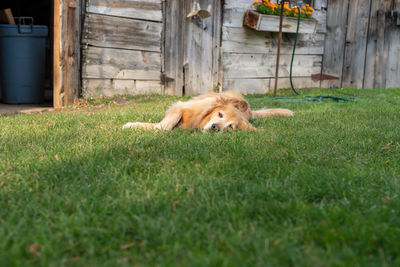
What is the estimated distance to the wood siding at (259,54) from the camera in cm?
692

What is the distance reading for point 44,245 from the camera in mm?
1225

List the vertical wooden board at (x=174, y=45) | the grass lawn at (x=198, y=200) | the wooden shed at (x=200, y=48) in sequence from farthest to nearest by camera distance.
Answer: the vertical wooden board at (x=174, y=45) → the wooden shed at (x=200, y=48) → the grass lawn at (x=198, y=200)

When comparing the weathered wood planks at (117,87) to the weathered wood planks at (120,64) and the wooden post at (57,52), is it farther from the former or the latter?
the wooden post at (57,52)

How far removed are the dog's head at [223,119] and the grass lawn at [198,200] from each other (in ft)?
0.80

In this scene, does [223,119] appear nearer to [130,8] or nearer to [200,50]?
[130,8]

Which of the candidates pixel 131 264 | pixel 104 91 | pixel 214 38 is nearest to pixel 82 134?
pixel 131 264

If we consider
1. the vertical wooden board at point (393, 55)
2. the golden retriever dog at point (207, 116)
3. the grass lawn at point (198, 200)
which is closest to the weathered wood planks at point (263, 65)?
the vertical wooden board at point (393, 55)

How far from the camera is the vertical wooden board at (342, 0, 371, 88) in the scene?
8.61 m

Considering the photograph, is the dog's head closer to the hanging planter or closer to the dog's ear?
the dog's ear

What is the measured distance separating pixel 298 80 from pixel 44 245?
740 centimetres

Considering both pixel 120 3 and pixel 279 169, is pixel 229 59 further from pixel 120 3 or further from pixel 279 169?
pixel 279 169

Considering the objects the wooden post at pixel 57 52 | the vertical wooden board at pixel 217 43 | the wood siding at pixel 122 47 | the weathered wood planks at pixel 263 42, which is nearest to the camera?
the wooden post at pixel 57 52

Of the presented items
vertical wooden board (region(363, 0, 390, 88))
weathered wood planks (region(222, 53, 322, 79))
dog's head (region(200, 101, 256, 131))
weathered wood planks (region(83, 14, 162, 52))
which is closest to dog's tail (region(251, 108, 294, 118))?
dog's head (region(200, 101, 256, 131))

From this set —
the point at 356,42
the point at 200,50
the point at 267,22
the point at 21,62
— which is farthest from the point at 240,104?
the point at 356,42
